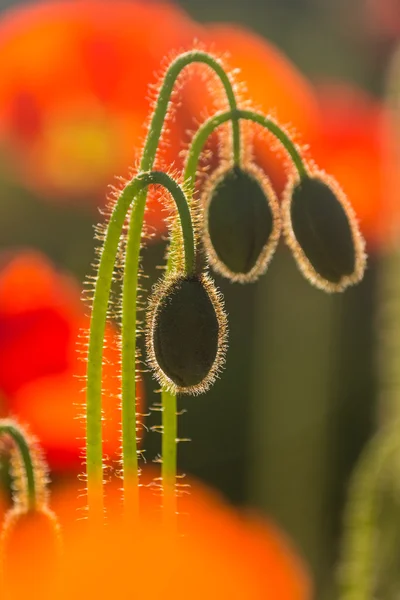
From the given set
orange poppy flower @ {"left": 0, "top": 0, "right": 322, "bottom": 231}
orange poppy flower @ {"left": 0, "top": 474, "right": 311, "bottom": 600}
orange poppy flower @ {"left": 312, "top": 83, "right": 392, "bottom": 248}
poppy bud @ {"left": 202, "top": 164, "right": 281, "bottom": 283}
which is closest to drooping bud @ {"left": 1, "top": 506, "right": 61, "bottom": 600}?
orange poppy flower @ {"left": 0, "top": 474, "right": 311, "bottom": 600}

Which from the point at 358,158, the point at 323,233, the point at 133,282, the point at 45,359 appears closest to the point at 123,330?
the point at 133,282

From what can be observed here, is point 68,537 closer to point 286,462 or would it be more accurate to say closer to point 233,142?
point 233,142

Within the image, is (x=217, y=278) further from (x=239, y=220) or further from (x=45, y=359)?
(x=239, y=220)

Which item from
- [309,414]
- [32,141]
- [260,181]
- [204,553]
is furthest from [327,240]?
[309,414]

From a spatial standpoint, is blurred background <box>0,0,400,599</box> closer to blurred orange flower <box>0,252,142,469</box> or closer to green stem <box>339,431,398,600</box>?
blurred orange flower <box>0,252,142,469</box>

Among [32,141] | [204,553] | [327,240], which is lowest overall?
[204,553]

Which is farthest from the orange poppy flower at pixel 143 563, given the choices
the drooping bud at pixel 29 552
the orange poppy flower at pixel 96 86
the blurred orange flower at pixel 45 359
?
the orange poppy flower at pixel 96 86
